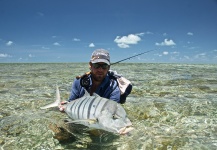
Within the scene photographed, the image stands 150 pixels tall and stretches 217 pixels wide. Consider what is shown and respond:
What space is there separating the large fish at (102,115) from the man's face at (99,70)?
82 cm

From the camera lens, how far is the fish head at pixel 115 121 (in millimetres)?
2541

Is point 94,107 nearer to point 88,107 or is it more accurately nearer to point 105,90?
point 88,107

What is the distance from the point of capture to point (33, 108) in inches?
223

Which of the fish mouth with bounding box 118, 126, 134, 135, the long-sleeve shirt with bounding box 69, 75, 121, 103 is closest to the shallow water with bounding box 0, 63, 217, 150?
the long-sleeve shirt with bounding box 69, 75, 121, 103

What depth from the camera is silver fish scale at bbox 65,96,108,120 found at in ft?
9.47

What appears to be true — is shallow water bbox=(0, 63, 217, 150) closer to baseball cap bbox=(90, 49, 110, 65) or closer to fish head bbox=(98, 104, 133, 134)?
fish head bbox=(98, 104, 133, 134)

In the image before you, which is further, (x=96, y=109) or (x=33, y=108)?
(x=33, y=108)

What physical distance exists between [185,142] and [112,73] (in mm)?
1859

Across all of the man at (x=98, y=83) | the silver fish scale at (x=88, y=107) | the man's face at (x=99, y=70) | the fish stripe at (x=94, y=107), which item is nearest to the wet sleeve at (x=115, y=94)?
the man at (x=98, y=83)

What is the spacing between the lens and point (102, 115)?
2.78 m

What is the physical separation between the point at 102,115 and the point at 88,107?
1.00 ft

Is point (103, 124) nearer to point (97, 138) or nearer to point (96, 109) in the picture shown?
point (96, 109)

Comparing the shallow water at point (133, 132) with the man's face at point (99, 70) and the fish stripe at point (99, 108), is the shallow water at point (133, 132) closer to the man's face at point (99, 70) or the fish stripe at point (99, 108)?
the fish stripe at point (99, 108)

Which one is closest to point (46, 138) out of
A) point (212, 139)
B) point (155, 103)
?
point (212, 139)
